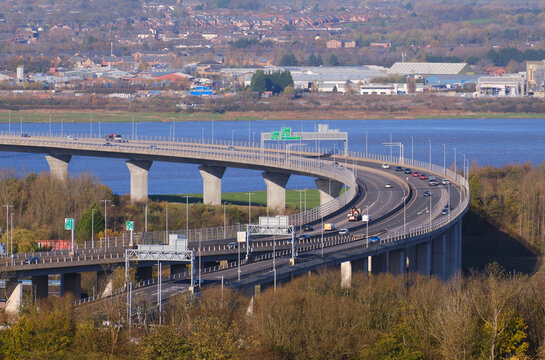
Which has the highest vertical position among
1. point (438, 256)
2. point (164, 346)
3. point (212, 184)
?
point (164, 346)

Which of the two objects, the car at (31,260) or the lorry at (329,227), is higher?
the car at (31,260)

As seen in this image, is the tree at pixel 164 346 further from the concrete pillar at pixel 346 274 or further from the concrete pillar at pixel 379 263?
the concrete pillar at pixel 379 263

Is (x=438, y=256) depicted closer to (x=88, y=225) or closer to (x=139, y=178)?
(x=88, y=225)

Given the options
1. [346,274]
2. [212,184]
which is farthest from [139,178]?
[346,274]

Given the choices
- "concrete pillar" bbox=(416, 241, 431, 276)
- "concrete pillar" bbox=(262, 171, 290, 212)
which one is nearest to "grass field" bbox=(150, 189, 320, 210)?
"concrete pillar" bbox=(262, 171, 290, 212)

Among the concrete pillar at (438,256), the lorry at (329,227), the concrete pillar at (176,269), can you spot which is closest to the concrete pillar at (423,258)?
the concrete pillar at (438,256)

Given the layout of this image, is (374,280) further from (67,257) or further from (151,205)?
(151,205)

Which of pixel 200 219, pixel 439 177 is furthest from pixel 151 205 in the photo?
pixel 439 177
